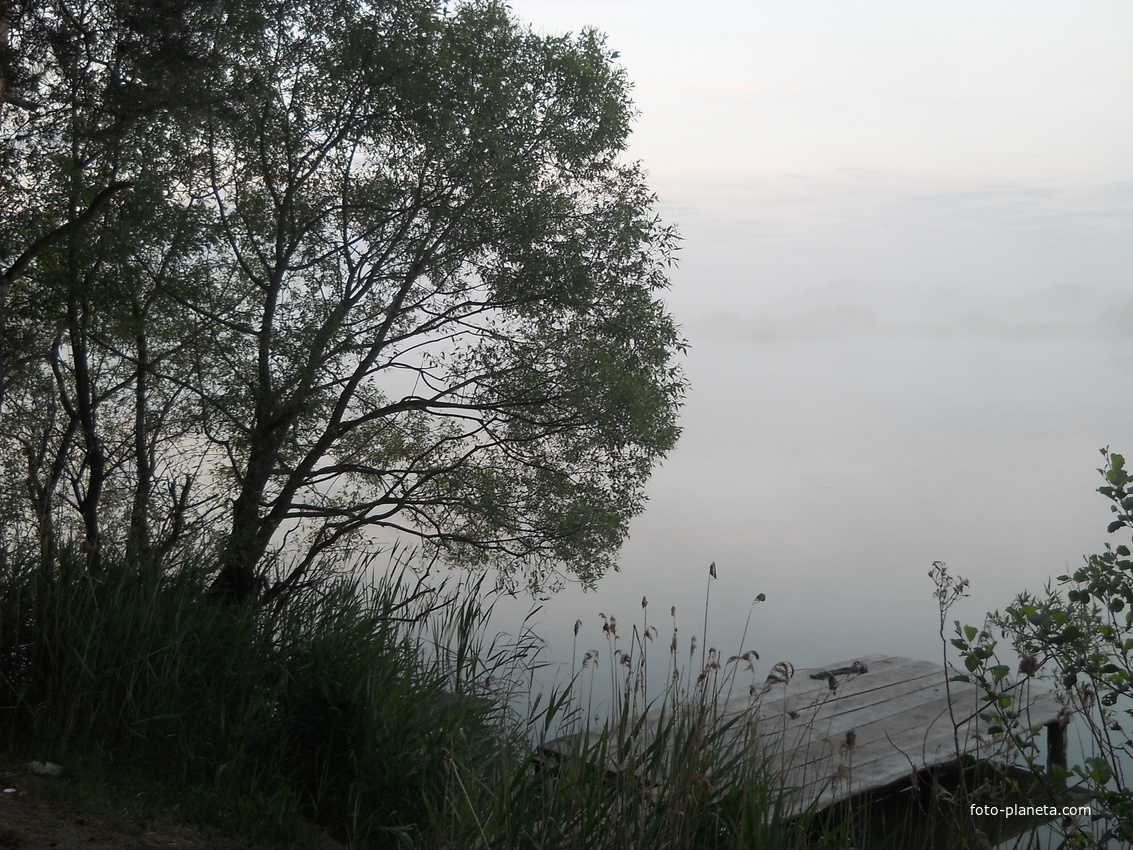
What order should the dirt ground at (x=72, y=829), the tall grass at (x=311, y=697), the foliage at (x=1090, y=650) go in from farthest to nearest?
1. the tall grass at (x=311, y=697)
2. the dirt ground at (x=72, y=829)
3. the foliage at (x=1090, y=650)

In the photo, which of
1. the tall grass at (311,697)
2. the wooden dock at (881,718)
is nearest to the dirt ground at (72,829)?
the tall grass at (311,697)

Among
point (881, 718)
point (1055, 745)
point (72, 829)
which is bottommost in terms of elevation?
point (72, 829)

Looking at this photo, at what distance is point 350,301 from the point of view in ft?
31.4

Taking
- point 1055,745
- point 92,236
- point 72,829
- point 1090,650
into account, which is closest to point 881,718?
point 1055,745

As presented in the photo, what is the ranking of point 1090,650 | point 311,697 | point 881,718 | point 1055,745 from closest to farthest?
point 1090,650 → point 311,697 → point 881,718 → point 1055,745

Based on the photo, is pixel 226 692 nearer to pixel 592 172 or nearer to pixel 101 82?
pixel 101 82

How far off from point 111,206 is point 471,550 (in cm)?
493

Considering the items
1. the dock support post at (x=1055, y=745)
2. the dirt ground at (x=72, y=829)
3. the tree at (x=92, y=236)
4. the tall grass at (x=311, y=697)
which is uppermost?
the tree at (x=92, y=236)

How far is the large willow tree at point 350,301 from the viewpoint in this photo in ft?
28.8

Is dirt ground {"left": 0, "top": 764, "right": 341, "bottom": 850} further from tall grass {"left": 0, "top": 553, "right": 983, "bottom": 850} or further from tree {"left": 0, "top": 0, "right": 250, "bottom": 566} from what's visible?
tree {"left": 0, "top": 0, "right": 250, "bottom": 566}

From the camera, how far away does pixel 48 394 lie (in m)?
9.99

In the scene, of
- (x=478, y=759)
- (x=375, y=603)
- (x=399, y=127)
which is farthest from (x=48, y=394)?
(x=478, y=759)

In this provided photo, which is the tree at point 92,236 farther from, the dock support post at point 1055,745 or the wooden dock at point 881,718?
the dock support post at point 1055,745

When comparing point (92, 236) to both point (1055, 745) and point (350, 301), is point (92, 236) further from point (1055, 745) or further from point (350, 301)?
point (1055, 745)
